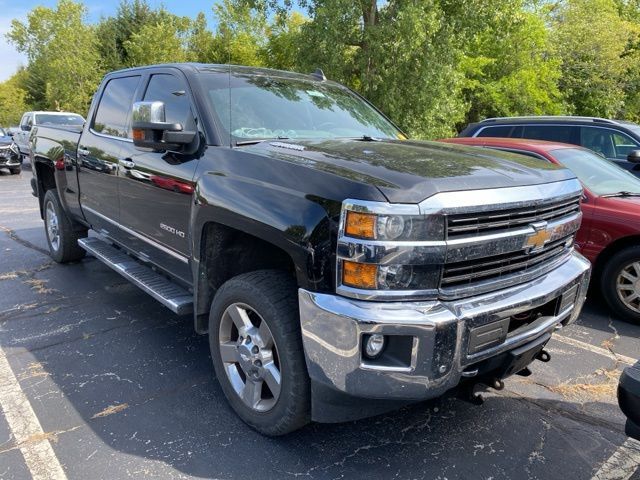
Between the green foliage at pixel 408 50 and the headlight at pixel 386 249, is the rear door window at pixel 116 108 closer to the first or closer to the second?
the green foliage at pixel 408 50

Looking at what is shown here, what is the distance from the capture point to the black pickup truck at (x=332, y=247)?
222 centimetres

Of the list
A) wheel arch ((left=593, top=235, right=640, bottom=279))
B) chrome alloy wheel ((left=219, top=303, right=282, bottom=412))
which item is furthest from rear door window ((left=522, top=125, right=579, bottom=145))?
chrome alloy wheel ((left=219, top=303, right=282, bottom=412))

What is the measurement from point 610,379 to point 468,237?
2162 mm

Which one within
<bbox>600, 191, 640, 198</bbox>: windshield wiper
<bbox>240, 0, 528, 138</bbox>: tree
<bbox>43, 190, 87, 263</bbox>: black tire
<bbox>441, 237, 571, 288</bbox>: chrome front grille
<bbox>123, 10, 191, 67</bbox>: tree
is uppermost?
<bbox>123, 10, 191, 67</bbox>: tree

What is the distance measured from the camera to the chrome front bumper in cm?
216

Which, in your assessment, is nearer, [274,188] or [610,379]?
[274,188]

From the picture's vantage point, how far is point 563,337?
4453mm

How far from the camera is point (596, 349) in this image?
420cm

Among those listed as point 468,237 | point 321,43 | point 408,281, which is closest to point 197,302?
point 408,281

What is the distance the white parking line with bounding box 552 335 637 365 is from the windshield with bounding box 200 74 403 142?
219 centimetres

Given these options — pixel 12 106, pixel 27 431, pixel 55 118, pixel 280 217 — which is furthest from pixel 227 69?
pixel 12 106

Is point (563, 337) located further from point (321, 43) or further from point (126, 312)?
point (321, 43)

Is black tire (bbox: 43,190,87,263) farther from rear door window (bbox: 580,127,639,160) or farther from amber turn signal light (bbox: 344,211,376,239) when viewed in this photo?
rear door window (bbox: 580,127,639,160)

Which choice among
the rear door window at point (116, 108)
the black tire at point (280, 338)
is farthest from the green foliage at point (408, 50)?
the black tire at point (280, 338)
